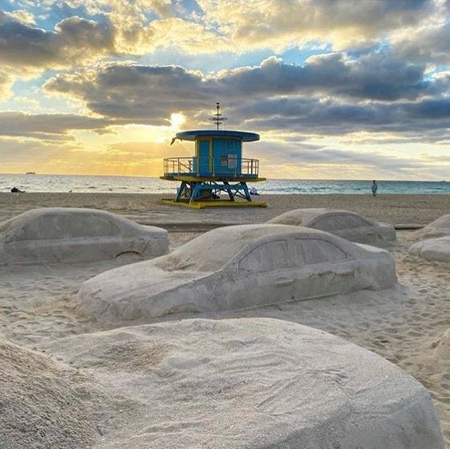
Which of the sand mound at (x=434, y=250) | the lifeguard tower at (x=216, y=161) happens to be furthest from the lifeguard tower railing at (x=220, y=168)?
the sand mound at (x=434, y=250)

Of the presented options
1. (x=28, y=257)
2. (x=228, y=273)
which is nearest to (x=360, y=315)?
(x=228, y=273)

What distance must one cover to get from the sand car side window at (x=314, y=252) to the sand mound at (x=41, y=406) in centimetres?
509

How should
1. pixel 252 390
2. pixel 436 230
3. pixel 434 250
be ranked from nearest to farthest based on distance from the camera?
pixel 252 390 → pixel 434 250 → pixel 436 230

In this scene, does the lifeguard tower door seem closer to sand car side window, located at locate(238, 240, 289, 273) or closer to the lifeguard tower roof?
the lifeguard tower roof

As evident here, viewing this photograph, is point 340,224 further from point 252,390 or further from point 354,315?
point 252,390

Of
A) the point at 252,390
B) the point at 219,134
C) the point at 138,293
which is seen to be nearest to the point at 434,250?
the point at 138,293

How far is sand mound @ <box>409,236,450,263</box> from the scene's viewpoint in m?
11.8

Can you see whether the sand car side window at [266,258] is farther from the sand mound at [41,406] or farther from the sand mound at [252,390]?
the sand mound at [41,406]

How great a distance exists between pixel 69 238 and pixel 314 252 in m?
5.54

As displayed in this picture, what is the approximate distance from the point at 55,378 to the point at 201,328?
1655 mm

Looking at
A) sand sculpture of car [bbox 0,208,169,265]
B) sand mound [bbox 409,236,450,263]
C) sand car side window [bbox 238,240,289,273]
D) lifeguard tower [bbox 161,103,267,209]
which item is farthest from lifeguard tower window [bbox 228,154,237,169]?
sand car side window [bbox 238,240,289,273]

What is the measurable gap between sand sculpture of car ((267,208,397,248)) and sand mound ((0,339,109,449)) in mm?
10404

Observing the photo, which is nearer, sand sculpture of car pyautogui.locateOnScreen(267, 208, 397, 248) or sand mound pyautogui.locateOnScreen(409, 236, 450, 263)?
sand mound pyautogui.locateOnScreen(409, 236, 450, 263)

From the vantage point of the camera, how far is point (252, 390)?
3.21 metres
